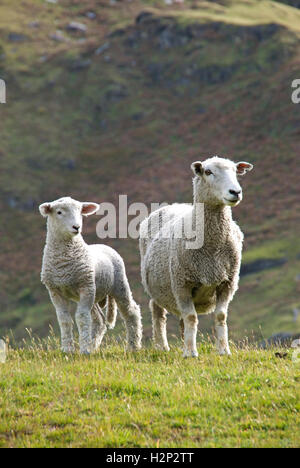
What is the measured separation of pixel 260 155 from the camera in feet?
314

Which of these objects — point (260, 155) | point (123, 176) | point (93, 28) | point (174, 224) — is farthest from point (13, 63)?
point (174, 224)

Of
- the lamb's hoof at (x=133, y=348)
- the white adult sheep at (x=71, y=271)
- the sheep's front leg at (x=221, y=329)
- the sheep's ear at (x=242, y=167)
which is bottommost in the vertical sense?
the lamb's hoof at (x=133, y=348)

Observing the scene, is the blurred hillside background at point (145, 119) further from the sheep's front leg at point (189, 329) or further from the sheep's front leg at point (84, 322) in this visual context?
the sheep's front leg at point (189, 329)

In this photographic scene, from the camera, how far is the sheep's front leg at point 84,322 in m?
10.5

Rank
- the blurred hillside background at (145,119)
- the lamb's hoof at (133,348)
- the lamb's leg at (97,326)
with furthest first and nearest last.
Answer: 1. the blurred hillside background at (145,119)
2. the lamb's leg at (97,326)
3. the lamb's hoof at (133,348)

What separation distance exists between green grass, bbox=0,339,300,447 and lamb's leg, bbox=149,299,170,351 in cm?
198

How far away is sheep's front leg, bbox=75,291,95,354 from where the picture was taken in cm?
1052

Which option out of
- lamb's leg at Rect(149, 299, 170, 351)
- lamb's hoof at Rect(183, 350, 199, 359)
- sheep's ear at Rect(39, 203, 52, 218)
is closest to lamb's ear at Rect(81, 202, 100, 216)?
sheep's ear at Rect(39, 203, 52, 218)

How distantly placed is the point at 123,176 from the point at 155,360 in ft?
303

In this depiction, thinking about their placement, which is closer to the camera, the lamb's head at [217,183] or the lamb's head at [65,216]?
the lamb's head at [217,183]

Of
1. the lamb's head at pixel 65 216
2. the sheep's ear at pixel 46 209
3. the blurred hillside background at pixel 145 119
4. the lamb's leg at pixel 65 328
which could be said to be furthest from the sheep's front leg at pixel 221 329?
the blurred hillside background at pixel 145 119

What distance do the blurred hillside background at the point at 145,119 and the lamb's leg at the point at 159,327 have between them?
51296mm

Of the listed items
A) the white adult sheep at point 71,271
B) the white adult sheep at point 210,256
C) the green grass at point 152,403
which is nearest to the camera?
the green grass at point 152,403
